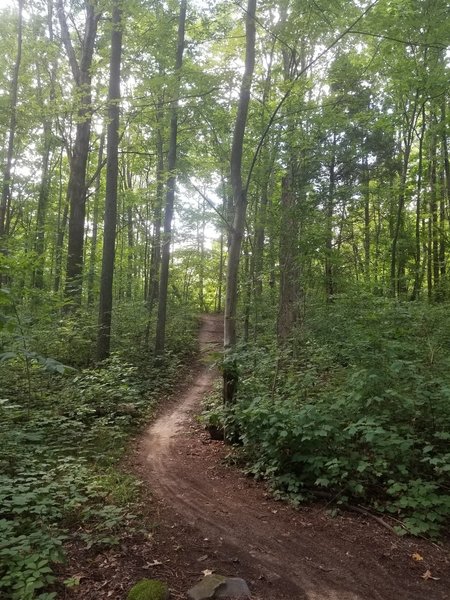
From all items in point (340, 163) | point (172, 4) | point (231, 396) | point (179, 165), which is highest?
point (172, 4)

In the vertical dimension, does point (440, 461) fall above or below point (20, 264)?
below

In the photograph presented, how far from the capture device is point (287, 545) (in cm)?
426

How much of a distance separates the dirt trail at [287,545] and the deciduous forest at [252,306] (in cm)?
24

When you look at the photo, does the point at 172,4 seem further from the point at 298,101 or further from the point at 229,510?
the point at 229,510

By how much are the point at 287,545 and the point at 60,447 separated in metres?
3.88

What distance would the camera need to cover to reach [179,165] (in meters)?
11.5

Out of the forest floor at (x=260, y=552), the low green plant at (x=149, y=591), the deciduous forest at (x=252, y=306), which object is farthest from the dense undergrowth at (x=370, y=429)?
the low green plant at (x=149, y=591)

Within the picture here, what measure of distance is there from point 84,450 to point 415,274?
1225cm

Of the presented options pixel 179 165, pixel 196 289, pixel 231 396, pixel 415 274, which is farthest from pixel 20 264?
pixel 196 289

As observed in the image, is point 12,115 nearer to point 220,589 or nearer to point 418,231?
point 418,231

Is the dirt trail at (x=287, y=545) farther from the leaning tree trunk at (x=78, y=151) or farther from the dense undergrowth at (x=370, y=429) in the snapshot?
the leaning tree trunk at (x=78, y=151)

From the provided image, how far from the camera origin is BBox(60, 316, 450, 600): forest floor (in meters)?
3.54

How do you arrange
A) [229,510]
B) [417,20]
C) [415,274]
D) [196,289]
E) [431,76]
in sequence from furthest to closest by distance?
[196,289] → [415,274] → [431,76] → [417,20] → [229,510]

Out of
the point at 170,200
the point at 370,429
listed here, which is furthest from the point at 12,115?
the point at 370,429
